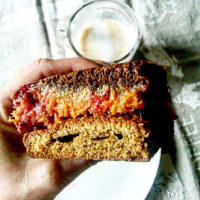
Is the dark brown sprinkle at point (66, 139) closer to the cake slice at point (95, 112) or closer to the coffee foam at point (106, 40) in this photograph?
the cake slice at point (95, 112)

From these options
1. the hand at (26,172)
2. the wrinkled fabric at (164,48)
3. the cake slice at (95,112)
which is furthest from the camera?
the wrinkled fabric at (164,48)

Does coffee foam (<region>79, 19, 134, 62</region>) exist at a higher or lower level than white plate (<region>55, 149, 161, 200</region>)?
higher

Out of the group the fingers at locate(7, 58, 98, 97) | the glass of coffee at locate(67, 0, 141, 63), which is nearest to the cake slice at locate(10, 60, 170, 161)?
the fingers at locate(7, 58, 98, 97)

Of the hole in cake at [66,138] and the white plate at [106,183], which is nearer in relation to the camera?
the hole in cake at [66,138]

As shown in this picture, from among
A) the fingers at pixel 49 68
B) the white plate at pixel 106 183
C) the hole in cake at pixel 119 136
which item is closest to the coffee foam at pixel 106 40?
the fingers at pixel 49 68

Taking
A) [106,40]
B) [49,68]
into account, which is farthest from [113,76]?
[106,40]

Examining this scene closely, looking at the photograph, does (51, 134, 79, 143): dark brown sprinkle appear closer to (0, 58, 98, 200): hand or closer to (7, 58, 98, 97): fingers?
(0, 58, 98, 200): hand
